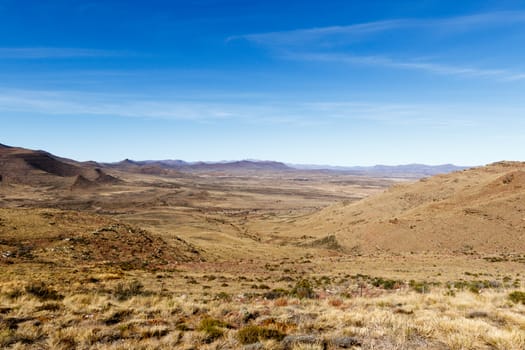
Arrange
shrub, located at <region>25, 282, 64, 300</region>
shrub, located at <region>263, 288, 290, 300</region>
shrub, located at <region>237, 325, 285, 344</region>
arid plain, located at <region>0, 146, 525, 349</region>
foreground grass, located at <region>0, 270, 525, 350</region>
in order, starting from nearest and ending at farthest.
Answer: foreground grass, located at <region>0, 270, 525, 350</region>, shrub, located at <region>237, 325, 285, 344</region>, arid plain, located at <region>0, 146, 525, 349</region>, shrub, located at <region>25, 282, 64, 300</region>, shrub, located at <region>263, 288, 290, 300</region>

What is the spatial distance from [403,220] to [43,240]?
44.6 metres

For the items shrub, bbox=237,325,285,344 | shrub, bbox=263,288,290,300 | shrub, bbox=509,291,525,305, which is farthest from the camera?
shrub, bbox=263,288,290,300

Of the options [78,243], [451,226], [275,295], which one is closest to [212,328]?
[275,295]

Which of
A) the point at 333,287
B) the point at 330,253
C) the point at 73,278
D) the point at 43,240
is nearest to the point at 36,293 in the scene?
the point at 73,278

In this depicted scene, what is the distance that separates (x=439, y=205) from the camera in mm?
54281

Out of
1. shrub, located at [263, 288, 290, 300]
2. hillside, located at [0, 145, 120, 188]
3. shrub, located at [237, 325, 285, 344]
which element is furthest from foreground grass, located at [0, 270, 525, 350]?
hillside, located at [0, 145, 120, 188]

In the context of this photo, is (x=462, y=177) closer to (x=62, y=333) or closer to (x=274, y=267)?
(x=274, y=267)

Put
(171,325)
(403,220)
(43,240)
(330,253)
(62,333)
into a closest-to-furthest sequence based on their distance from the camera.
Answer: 1. (62,333)
2. (171,325)
3. (43,240)
4. (330,253)
5. (403,220)

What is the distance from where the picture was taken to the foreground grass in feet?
26.5

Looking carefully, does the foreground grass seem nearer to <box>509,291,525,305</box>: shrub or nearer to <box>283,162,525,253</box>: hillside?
<box>509,291,525,305</box>: shrub

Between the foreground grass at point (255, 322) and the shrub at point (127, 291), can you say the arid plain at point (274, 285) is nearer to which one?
the foreground grass at point (255, 322)

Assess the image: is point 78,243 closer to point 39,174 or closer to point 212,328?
point 212,328

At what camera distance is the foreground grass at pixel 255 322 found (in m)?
8.08

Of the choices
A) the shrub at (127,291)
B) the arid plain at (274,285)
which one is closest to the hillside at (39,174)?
the arid plain at (274,285)
